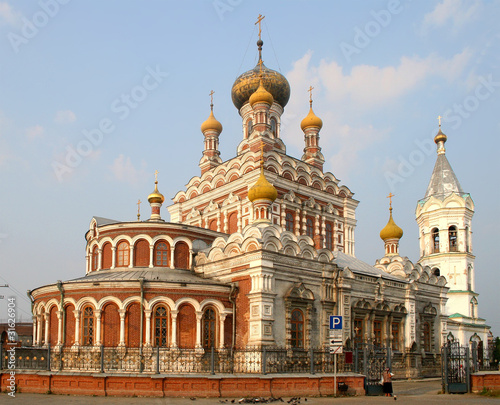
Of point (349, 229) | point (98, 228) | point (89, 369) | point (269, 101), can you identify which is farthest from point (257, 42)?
point (89, 369)

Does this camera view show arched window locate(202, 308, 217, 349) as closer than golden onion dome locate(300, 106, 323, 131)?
Yes

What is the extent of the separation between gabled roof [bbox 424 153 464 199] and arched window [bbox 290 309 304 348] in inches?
789

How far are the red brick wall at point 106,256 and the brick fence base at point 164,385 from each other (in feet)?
26.7

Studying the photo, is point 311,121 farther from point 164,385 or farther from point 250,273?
point 164,385

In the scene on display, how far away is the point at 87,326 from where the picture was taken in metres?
20.0

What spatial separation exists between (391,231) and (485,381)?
529 inches

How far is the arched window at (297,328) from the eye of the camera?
20203 mm

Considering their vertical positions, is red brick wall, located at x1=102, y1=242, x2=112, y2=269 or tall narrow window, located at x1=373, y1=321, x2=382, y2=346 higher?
red brick wall, located at x1=102, y1=242, x2=112, y2=269

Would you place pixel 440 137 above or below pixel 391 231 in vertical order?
above

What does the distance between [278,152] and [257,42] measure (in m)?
7.45

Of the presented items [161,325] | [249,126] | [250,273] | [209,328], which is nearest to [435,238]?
[249,126]

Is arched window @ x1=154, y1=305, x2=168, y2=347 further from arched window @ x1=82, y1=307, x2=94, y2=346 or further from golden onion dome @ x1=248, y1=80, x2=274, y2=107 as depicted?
golden onion dome @ x1=248, y1=80, x2=274, y2=107

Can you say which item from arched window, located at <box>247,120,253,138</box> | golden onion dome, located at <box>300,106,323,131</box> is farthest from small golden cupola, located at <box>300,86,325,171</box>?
arched window, located at <box>247,120,253,138</box>

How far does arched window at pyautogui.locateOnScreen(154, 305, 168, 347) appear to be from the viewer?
19.6m
